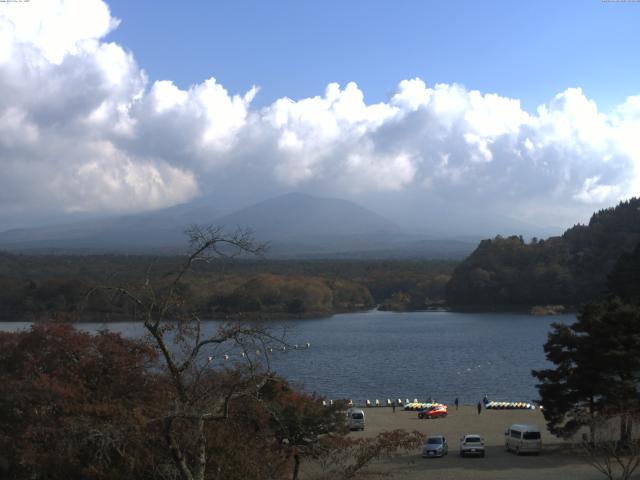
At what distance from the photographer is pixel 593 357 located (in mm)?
14914

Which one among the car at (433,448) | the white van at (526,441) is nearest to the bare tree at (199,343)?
the car at (433,448)

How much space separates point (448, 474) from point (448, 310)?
6064 cm

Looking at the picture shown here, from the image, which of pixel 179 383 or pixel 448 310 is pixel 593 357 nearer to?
pixel 179 383

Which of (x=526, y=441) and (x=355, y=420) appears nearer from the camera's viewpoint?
(x=526, y=441)

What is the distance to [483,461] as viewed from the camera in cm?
1456

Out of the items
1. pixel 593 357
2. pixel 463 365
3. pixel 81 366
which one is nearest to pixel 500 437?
pixel 593 357

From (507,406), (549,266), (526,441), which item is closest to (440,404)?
(507,406)

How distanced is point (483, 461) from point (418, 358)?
22837 mm

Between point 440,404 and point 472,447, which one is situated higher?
point 472,447

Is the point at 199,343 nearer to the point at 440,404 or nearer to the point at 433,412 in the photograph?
the point at 433,412

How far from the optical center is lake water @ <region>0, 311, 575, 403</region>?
2753 cm

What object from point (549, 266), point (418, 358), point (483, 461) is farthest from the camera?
point (549, 266)

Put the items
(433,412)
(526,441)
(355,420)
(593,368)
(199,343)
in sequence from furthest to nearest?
(433,412)
(355,420)
(526,441)
(593,368)
(199,343)

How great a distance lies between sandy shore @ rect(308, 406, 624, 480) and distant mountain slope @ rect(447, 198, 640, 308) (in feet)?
152
